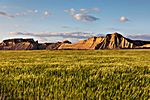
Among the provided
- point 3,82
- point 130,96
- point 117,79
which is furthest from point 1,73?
point 130,96

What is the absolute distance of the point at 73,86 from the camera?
11.5m

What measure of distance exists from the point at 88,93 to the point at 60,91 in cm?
98

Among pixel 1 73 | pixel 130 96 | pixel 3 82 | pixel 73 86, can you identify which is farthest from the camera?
pixel 1 73

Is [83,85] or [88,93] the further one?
[83,85]

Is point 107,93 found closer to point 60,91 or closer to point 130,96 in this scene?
point 130,96

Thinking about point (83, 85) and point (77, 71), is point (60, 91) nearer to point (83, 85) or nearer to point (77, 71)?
point (83, 85)

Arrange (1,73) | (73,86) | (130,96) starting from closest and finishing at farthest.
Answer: (130,96)
(73,86)
(1,73)

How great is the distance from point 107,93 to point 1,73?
17.5 feet

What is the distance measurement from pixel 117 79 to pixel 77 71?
7.34 feet

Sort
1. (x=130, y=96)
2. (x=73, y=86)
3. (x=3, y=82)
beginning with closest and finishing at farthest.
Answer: (x=130, y=96) < (x=73, y=86) < (x=3, y=82)

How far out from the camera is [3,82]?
Answer: 1245 cm

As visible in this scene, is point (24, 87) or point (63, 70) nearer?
point (24, 87)

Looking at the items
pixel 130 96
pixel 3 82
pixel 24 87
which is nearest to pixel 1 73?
pixel 3 82

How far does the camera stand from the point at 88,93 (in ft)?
35.8
